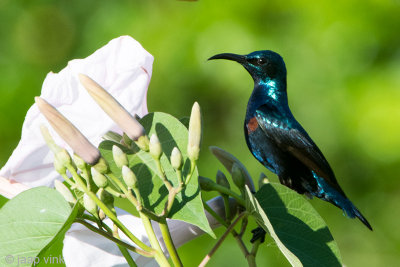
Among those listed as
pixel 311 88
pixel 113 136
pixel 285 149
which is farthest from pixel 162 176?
pixel 311 88

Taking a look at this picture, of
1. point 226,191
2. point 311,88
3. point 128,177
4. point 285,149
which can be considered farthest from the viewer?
point 311,88

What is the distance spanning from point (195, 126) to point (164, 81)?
4.90 feet

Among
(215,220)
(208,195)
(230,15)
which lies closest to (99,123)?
(215,220)

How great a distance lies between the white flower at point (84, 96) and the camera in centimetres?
78

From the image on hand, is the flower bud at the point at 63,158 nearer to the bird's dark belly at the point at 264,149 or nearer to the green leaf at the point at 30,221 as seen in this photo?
the green leaf at the point at 30,221

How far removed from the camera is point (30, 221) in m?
0.71

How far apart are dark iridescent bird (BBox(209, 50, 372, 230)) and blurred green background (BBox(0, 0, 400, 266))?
70 centimetres

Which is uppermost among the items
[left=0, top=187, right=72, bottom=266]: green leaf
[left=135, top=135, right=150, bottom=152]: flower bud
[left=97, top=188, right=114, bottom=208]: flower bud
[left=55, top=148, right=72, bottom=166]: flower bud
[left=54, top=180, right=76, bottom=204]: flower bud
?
[left=135, top=135, right=150, bottom=152]: flower bud

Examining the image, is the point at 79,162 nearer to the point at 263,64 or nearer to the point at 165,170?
the point at 165,170

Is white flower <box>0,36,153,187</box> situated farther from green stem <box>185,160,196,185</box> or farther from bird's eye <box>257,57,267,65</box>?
bird's eye <box>257,57,267,65</box>

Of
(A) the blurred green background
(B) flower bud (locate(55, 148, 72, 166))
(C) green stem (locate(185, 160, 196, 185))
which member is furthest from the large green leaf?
(A) the blurred green background

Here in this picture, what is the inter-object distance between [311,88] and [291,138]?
2.69 feet

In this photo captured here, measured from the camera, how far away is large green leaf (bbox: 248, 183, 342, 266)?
769 millimetres

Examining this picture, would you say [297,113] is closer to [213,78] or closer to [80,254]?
[213,78]
